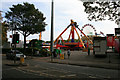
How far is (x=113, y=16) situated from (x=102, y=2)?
4.35 feet

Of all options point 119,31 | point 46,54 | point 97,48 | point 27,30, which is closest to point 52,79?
point 119,31

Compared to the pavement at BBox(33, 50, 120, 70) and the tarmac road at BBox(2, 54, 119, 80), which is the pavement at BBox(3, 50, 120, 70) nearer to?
the pavement at BBox(33, 50, 120, 70)

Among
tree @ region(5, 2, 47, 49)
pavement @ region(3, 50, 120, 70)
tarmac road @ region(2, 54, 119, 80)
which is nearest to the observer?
tarmac road @ region(2, 54, 119, 80)

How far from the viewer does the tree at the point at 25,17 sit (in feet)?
125

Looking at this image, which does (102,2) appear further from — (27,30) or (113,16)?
(27,30)

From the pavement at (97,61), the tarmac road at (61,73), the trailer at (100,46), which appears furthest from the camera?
the trailer at (100,46)

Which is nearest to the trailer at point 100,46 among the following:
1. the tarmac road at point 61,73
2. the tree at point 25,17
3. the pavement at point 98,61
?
the pavement at point 98,61

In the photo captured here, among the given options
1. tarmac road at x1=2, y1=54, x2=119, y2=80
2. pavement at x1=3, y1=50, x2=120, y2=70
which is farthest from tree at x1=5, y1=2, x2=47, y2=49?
tarmac road at x1=2, y1=54, x2=119, y2=80

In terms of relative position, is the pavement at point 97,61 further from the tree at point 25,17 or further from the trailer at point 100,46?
the tree at point 25,17

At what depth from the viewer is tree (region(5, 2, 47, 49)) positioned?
38.1 metres

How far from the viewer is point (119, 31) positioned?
1265cm

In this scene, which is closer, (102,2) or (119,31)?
(102,2)

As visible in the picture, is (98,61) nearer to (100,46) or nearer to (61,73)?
(100,46)

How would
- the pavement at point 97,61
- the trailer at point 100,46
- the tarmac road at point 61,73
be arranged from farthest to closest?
1. the trailer at point 100,46
2. the pavement at point 97,61
3. the tarmac road at point 61,73
